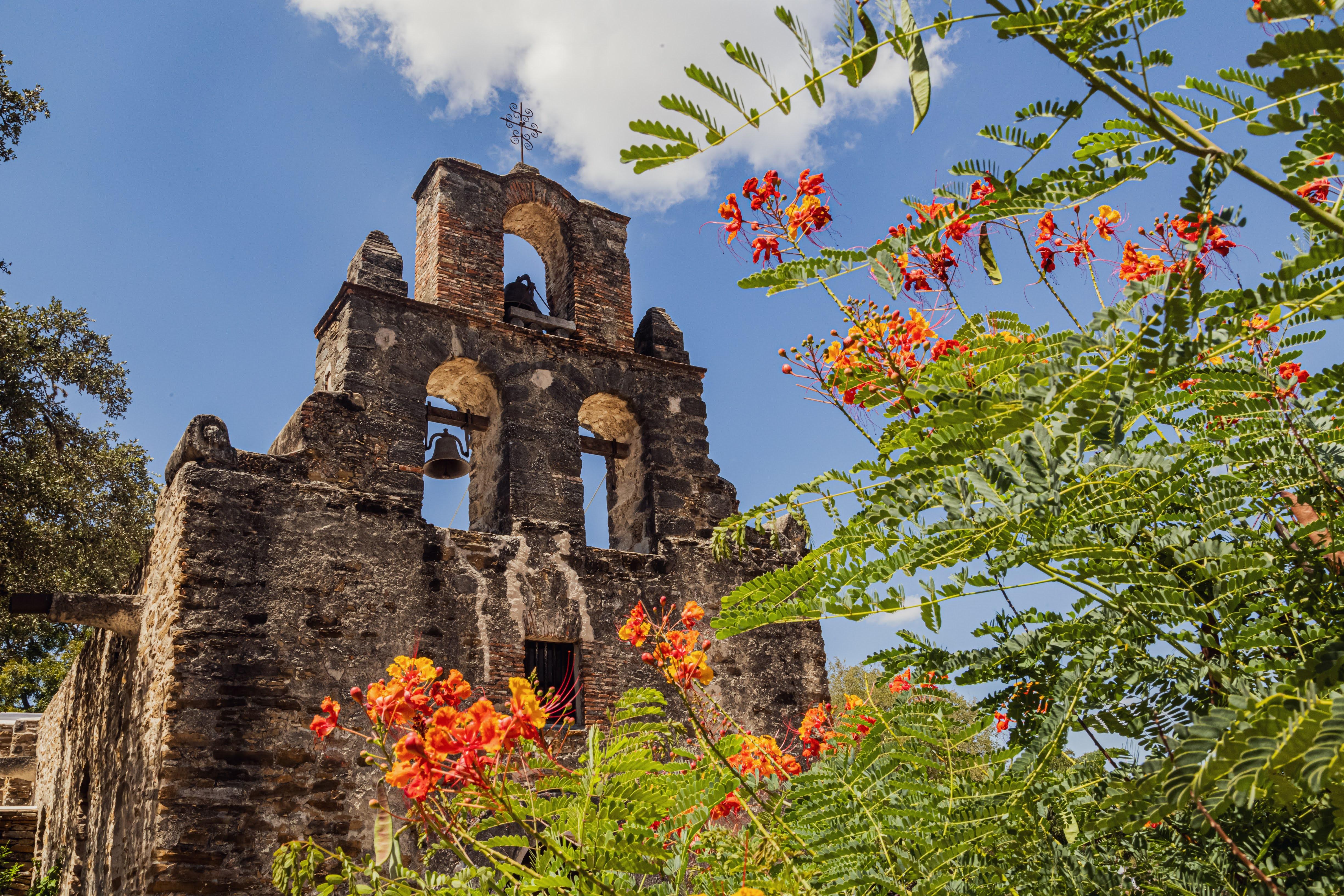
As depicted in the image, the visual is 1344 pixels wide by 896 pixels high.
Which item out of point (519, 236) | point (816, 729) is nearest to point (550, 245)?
point (519, 236)

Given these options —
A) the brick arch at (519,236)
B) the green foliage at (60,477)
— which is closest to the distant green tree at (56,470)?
the green foliage at (60,477)

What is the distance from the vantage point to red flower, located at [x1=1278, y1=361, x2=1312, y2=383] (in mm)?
2092

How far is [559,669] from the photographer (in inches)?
290

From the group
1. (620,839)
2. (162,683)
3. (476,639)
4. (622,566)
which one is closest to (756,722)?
(622,566)

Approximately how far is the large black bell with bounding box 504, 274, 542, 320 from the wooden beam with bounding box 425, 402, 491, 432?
3.46ft

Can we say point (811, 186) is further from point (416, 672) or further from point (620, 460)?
point (620, 460)

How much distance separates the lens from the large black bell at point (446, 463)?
25.7 ft

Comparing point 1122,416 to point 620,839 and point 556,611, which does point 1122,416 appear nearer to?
point 620,839

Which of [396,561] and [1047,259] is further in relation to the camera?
[396,561]

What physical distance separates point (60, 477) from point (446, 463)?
858cm

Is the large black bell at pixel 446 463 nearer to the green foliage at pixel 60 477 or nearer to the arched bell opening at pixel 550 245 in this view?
the arched bell opening at pixel 550 245

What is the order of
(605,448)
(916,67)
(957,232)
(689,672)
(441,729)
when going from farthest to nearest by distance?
(605,448) < (689,672) < (957,232) < (441,729) < (916,67)

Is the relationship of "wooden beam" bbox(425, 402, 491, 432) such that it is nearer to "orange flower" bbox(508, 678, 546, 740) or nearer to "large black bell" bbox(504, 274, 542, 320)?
"large black bell" bbox(504, 274, 542, 320)

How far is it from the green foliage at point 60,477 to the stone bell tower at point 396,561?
12.3ft
